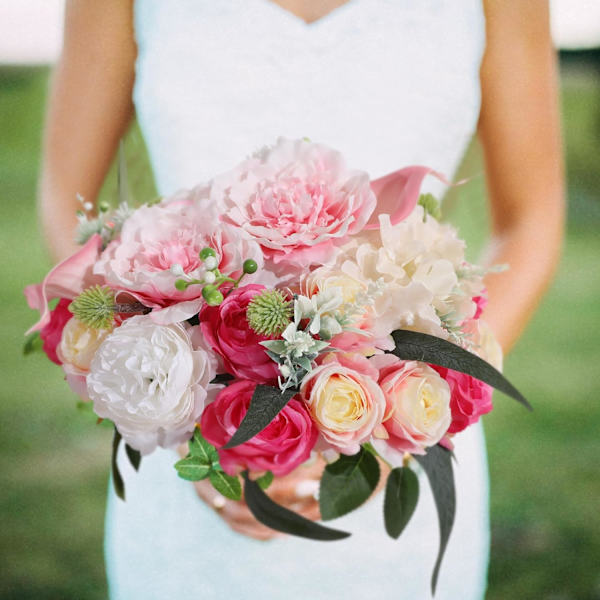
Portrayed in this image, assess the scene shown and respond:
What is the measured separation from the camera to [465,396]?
0.62 meters

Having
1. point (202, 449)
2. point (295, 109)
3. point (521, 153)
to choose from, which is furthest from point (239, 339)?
point (521, 153)

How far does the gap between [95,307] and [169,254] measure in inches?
3.3

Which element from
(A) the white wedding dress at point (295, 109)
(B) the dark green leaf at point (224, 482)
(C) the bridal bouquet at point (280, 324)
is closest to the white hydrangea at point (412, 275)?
(C) the bridal bouquet at point (280, 324)

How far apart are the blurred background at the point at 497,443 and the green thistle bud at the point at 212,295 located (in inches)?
29.0

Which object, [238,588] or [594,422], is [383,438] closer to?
[238,588]

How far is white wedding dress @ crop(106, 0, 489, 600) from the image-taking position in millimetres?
1042

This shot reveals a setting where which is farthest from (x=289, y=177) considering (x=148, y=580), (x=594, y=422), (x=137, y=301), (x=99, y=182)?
(x=594, y=422)

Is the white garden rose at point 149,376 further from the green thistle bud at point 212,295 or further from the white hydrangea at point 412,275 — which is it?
the white hydrangea at point 412,275

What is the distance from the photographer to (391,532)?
0.69 metres

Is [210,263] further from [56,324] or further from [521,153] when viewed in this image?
[521,153]

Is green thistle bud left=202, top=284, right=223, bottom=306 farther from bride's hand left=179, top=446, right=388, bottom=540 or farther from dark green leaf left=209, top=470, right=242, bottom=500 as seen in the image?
bride's hand left=179, top=446, right=388, bottom=540

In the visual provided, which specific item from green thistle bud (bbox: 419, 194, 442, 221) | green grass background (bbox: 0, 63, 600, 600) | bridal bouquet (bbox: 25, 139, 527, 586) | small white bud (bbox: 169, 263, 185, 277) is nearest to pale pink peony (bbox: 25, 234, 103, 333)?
bridal bouquet (bbox: 25, 139, 527, 586)

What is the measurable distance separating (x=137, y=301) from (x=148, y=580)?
65 cm

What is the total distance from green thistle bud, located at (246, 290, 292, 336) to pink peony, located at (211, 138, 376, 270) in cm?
5
